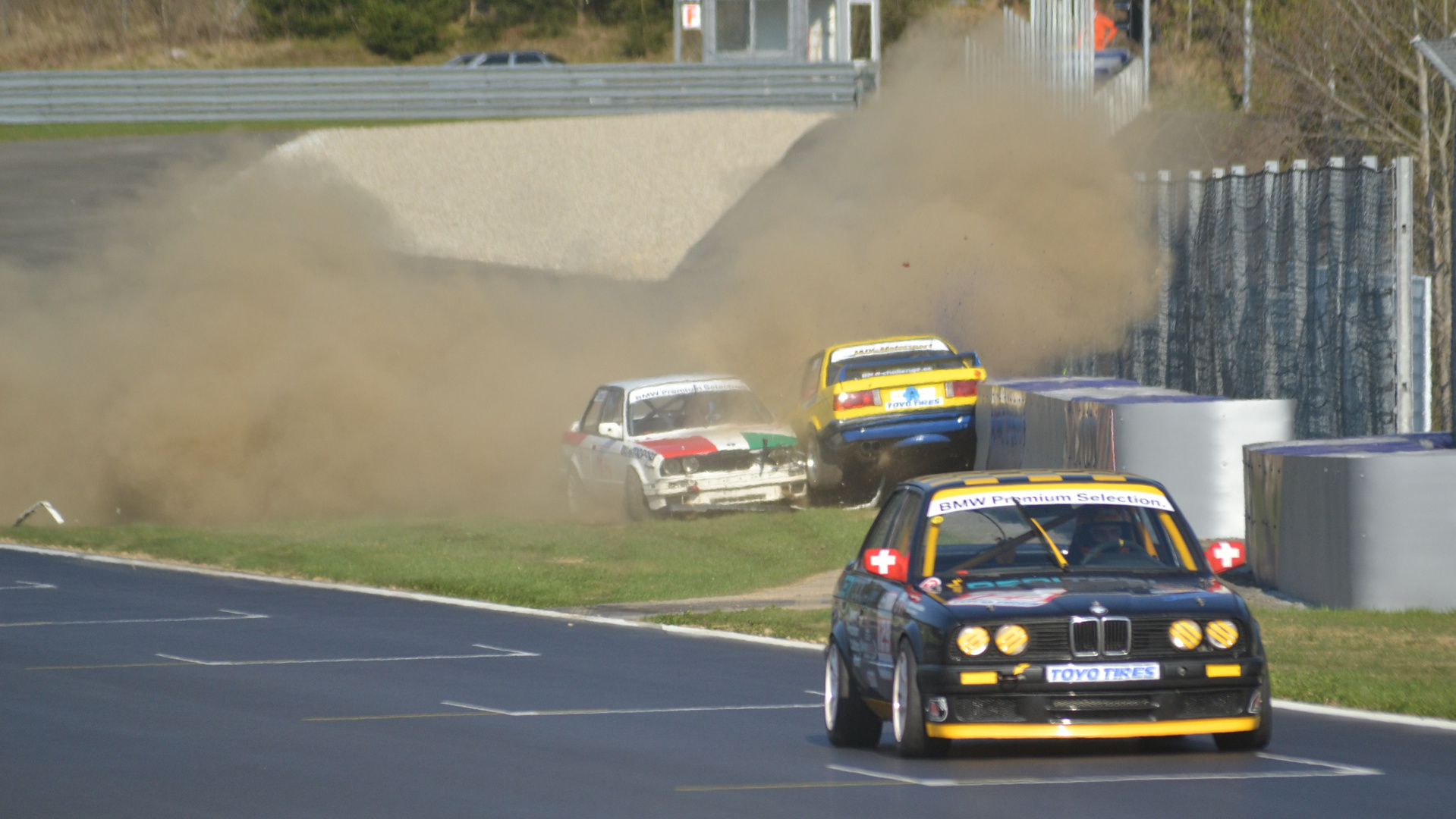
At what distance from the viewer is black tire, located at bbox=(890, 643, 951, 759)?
338 inches

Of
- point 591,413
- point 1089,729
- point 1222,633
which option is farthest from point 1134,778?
point 591,413

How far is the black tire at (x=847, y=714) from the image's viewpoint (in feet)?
31.5

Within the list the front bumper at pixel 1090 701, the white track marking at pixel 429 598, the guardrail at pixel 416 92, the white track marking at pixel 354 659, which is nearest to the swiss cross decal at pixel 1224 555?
the front bumper at pixel 1090 701

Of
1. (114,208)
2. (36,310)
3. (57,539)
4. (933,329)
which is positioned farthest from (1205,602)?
(114,208)

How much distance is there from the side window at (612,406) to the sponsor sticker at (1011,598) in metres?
14.4

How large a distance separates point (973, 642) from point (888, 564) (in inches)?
27.5

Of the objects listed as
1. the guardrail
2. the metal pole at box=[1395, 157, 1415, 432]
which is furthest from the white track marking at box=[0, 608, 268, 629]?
the guardrail

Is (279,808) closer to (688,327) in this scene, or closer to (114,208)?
(688,327)

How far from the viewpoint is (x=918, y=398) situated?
22531mm

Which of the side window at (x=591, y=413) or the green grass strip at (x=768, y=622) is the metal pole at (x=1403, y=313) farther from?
the side window at (x=591, y=413)

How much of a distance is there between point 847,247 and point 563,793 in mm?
27399

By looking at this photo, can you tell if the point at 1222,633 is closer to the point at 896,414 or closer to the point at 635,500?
the point at 896,414

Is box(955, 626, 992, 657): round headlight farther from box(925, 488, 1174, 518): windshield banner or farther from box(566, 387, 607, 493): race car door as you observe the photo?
box(566, 387, 607, 493): race car door

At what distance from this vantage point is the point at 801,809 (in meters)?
7.93
